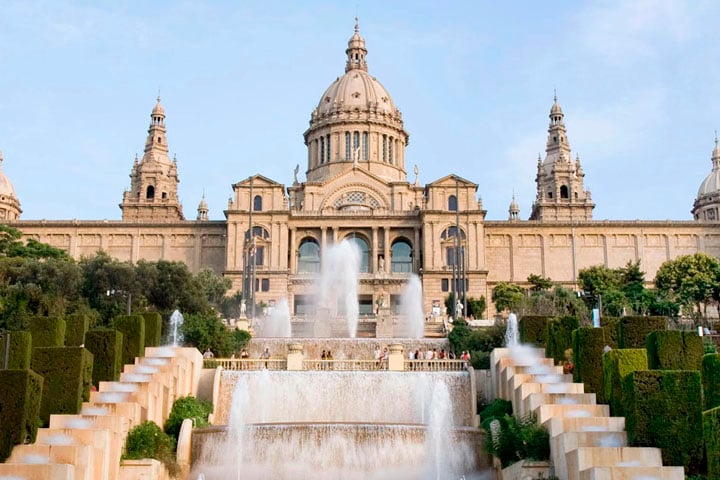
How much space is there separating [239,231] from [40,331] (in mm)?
46932

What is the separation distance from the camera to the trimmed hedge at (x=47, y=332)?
32.5m

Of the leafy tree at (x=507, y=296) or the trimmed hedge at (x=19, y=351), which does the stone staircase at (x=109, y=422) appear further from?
the leafy tree at (x=507, y=296)

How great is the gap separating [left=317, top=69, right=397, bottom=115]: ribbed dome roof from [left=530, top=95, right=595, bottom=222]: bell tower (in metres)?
15.9

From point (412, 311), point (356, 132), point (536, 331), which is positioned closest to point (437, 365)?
point (536, 331)

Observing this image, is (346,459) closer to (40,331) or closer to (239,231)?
(40,331)

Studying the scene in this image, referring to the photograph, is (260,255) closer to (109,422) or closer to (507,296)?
(507,296)

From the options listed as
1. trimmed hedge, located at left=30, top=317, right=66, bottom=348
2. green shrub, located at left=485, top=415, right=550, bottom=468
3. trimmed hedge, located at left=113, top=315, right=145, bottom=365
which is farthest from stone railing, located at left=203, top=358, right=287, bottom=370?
green shrub, located at left=485, top=415, right=550, bottom=468

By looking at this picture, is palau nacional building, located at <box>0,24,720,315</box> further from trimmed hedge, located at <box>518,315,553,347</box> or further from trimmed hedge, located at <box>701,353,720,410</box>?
trimmed hedge, located at <box>701,353,720,410</box>

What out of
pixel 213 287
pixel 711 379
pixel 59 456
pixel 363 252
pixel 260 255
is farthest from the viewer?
pixel 363 252

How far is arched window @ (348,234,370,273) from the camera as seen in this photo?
8194 centimetres

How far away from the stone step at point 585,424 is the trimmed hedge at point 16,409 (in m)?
13.5

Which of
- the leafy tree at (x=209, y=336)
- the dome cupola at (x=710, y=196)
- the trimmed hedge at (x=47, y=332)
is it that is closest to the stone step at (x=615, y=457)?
the trimmed hedge at (x=47, y=332)

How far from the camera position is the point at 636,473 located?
23.4 metres

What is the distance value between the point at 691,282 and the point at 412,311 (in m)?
18.7
